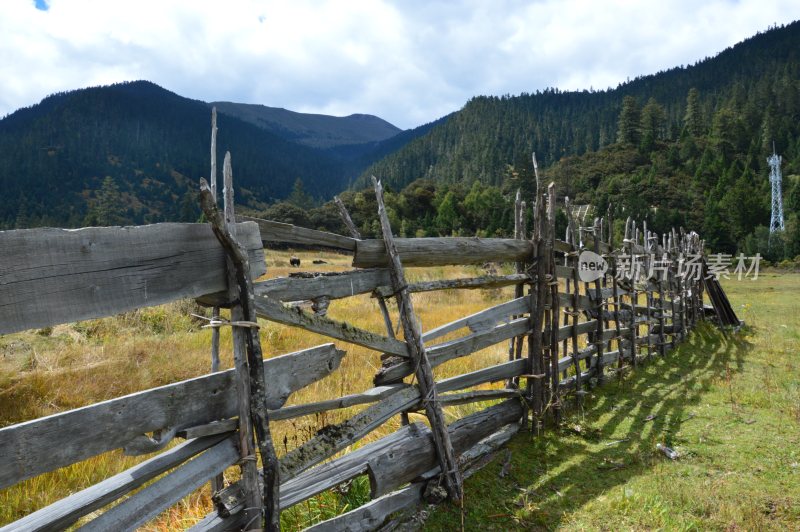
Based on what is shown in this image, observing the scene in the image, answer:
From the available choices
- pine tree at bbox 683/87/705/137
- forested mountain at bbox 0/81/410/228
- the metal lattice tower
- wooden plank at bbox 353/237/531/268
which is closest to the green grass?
wooden plank at bbox 353/237/531/268

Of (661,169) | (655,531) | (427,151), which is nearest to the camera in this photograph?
(655,531)

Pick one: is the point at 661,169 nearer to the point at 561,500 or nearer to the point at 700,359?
the point at 700,359

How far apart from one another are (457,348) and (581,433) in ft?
6.44

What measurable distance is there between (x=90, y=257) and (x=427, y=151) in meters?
153

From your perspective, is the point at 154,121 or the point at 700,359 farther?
the point at 154,121

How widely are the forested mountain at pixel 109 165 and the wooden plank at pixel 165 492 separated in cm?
9047

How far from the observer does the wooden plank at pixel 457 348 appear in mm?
3535

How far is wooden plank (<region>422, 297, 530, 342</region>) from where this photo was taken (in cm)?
423

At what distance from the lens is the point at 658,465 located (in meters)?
4.31

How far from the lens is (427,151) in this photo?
150000mm

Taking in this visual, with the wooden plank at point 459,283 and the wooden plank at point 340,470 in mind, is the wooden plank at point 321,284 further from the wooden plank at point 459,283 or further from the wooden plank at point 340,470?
the wooden plank at point 340,470

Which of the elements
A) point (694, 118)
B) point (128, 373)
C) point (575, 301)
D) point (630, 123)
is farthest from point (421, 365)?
point (694, 118)

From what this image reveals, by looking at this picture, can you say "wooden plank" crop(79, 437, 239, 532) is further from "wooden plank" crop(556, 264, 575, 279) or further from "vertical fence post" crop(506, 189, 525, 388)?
"wooden plank" crop(556, 264, 575, 279)

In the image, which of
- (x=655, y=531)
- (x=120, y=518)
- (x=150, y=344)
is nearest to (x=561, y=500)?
(x=655, y=531)
